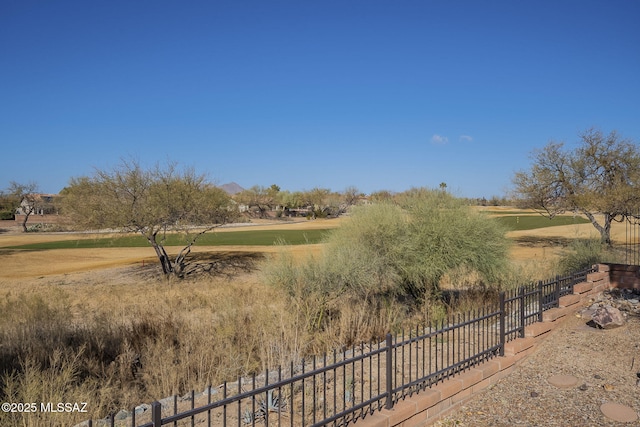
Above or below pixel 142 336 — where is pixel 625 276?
above

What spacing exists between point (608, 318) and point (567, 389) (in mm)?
4026

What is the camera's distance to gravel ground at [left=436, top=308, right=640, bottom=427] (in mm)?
A: 6508

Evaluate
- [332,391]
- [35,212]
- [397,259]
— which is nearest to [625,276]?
[397,259]

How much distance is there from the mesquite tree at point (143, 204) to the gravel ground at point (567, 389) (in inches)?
836

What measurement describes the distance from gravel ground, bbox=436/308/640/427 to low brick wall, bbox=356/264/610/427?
0.13 m

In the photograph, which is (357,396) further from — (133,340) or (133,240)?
(133,240)

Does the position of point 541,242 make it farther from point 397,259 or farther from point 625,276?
point 397,259

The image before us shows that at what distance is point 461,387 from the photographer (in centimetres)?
700

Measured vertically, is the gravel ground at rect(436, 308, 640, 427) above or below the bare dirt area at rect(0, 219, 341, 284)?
above

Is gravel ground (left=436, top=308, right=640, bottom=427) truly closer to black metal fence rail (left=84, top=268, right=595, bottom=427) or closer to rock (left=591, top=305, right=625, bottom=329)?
rock (left=591, top=305, right=625, bottom=329)

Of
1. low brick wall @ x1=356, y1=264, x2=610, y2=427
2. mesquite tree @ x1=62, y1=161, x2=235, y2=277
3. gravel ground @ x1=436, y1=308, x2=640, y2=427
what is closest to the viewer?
low brick wall @ x1=356, y1=264, x2=610, y2=427

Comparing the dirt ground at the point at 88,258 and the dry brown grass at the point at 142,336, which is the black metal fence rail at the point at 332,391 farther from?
the dirt ground at the point at 88,258

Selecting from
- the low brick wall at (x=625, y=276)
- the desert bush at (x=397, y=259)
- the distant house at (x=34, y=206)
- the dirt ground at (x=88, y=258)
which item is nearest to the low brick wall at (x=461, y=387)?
the low brick wall at (x=625, y=276)

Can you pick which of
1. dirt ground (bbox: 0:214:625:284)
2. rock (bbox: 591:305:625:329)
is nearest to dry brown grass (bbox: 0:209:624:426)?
dirt ground (bbox: 0:214:625:284)
